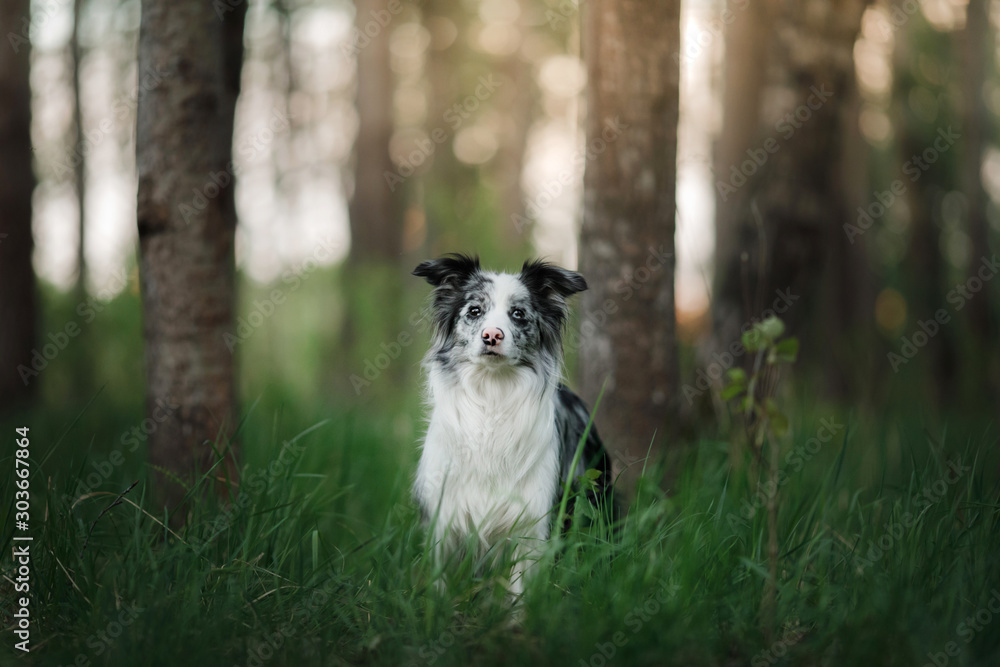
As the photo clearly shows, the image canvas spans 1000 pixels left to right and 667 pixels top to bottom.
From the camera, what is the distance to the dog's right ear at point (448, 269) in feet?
12.8

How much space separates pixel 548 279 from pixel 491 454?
0.99 m

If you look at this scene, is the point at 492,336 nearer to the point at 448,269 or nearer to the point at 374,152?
the point at 448,269

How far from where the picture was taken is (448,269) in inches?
157

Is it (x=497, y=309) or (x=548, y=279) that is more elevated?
(x=548, y=279)

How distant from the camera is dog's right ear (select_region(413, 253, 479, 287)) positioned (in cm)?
391

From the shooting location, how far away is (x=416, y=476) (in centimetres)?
396

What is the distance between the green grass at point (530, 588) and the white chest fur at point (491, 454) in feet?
0.78

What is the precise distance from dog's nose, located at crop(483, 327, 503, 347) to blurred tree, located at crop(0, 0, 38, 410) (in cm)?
713

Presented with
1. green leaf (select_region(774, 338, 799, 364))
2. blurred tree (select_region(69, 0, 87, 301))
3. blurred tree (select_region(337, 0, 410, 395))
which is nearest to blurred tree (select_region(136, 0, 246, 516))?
green leaf (select_region(774, 338, 799, 364))
